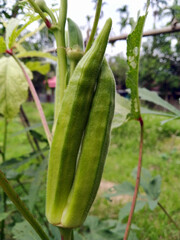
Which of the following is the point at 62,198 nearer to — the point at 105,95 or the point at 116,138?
the point at 105,95

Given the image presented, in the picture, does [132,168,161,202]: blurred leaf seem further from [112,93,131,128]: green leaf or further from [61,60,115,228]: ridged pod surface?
[61,60,115,228]: ridged pod surface

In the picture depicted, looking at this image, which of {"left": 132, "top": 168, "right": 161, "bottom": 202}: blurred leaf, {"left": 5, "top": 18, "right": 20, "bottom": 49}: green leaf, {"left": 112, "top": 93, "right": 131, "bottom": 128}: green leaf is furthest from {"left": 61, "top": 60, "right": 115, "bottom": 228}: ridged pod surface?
{"left": 132, "top": 168, "right": 161, "bottom": 202}: blurred leaf

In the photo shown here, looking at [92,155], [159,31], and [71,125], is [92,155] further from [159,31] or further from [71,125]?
[159,31]

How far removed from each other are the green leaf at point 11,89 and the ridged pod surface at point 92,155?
1.86ft

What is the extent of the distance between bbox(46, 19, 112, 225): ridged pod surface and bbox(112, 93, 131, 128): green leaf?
20cm

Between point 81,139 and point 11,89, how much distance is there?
603 millimetres

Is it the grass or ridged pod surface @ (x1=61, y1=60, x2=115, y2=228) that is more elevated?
ridged pod surface @ (x1=61, y1=60, x2=115, y2=228)

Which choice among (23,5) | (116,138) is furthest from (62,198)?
(116,138)

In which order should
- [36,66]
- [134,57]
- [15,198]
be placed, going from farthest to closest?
[36,66] < [134,57] < [15,198]

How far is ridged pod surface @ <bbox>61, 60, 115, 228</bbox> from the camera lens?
1.58 ft

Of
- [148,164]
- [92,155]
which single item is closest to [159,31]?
[92,155]

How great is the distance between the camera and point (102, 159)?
504 mm

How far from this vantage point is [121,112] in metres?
0.71

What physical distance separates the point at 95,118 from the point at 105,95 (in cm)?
5
